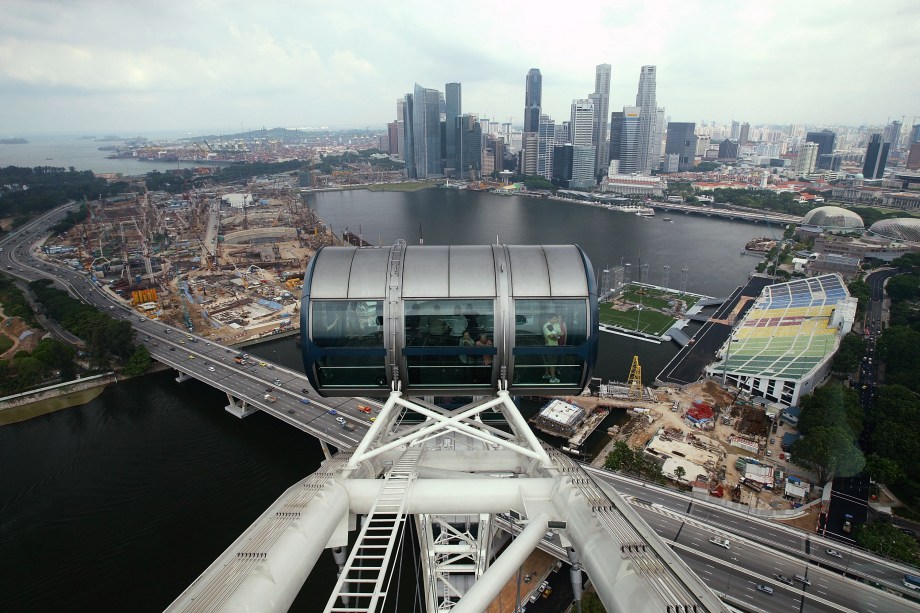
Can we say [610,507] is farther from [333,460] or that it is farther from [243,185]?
[243,185]

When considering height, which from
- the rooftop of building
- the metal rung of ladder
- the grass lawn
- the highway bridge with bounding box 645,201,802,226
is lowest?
the grass lawn

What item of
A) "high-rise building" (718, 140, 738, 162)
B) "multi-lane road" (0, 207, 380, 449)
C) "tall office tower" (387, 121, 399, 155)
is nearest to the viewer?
"multi-lane road" (0, 207, 380, 449)

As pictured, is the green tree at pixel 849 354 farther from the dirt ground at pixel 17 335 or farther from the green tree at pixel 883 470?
the dirt ground at pixel 17 335

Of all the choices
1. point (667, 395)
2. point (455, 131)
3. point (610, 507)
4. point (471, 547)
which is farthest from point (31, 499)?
point (455, 131)

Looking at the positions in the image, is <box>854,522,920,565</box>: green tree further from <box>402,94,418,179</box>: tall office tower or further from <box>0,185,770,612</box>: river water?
<box>402,94,418,179</box>: tall office tower

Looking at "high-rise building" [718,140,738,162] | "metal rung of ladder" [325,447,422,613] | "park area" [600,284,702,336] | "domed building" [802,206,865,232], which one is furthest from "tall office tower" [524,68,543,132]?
"metal rung of ladder" [325,447,422,613]

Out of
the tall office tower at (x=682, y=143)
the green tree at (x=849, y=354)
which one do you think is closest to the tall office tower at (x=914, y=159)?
the tall office tower at (x=682, y=143)
